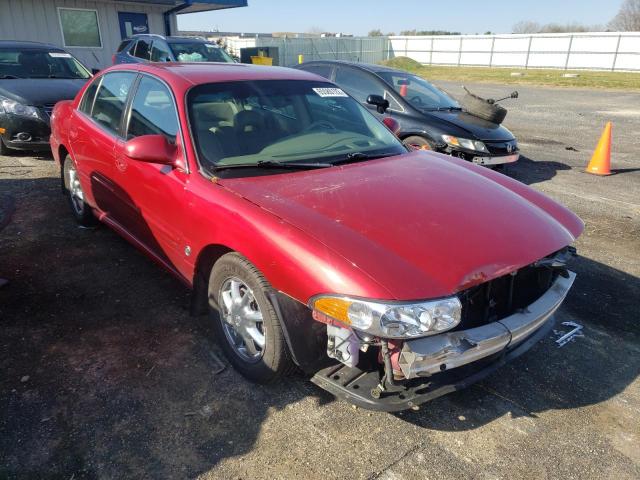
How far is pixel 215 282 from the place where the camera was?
9.55 ft

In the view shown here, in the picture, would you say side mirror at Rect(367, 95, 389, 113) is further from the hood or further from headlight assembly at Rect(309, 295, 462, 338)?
headlight assembly at Rect(309, 295, 462, 338)

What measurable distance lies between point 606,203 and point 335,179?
502 cm

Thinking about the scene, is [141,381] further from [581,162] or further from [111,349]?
[581,162]

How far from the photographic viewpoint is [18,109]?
7.21 metres

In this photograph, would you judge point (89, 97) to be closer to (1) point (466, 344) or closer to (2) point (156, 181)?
(2) point (156, 181)

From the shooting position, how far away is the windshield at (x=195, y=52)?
416 inches

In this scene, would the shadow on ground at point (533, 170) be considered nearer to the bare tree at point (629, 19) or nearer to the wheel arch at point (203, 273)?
the wheel arch at point (203, 273)

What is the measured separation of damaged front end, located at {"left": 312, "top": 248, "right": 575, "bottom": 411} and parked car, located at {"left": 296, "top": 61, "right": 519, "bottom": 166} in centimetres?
440

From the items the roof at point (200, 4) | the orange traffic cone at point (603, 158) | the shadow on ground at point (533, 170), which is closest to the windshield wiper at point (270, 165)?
the shadow on ground at point (533, 170)

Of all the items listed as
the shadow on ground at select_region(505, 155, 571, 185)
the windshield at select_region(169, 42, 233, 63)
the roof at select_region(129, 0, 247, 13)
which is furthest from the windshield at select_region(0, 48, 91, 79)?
the roof at select_region(129, 0, 247, 13)

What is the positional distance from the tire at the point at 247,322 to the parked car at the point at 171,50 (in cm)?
873

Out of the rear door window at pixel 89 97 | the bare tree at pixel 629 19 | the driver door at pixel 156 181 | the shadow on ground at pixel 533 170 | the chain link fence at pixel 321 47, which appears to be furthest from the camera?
the bare tree at pixel 629 19

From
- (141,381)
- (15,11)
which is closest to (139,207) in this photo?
(141,381)

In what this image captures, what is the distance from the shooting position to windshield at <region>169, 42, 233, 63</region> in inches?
416
